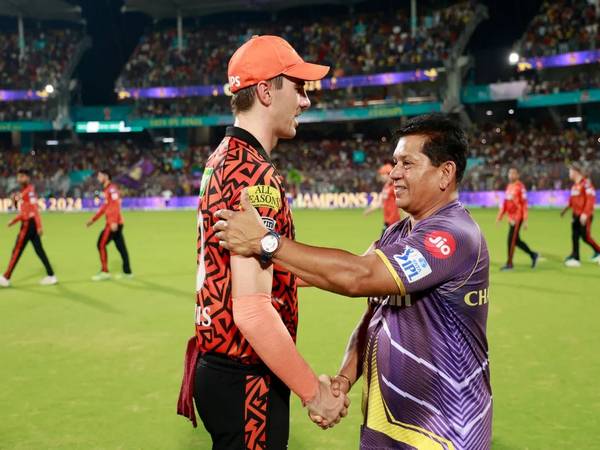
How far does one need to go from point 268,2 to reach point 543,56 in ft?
71.1

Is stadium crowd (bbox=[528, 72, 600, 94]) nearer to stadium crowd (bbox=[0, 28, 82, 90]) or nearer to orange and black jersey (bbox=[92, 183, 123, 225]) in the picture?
orange and black jersey (bbox=[92, 183, 123, 225])

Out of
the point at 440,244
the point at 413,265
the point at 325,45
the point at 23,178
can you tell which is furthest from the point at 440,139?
the point at 325,45

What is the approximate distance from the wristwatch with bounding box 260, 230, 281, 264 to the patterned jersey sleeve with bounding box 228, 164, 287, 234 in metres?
0.09

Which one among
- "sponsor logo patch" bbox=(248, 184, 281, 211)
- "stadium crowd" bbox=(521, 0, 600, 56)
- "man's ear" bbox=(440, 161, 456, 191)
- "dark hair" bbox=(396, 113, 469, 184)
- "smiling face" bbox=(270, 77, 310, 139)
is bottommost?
"sponsor logo patch" bbox=(248, 184, 281, 211)

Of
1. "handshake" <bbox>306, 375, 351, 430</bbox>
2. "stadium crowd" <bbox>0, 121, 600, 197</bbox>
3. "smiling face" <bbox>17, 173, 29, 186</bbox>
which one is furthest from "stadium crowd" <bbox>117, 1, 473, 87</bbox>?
"handshake" <bbox>306, 375, 351, 430</bbox>

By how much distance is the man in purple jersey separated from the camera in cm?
228

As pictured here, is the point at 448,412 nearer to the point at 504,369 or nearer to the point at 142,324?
the point at 504,369

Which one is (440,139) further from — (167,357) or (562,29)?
(562,29)

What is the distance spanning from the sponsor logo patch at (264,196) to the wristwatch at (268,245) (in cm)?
13

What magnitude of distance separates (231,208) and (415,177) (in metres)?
0.76

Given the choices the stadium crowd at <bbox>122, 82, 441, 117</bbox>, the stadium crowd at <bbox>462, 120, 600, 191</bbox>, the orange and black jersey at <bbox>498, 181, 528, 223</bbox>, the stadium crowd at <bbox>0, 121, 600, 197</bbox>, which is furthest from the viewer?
the stadium crowd at <bbox>122, 82, 441, 117</bbox>

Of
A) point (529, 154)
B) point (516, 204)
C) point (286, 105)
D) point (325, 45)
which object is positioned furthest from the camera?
point (325, 45)

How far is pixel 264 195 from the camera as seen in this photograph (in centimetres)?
233

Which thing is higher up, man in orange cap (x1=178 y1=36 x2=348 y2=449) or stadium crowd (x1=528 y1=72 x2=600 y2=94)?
stadium crowd (x1=528 y1=72 x2=600 y2=94)
